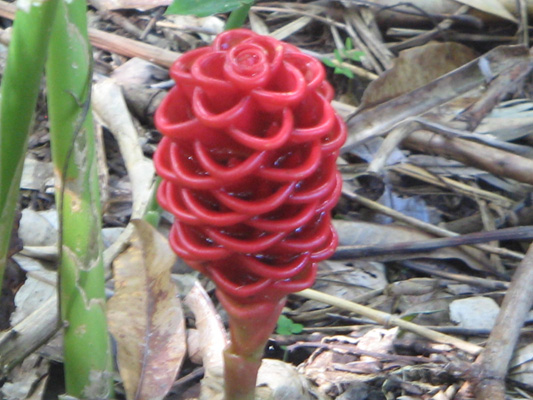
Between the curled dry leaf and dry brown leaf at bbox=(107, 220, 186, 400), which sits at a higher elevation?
dry brown leaf at bbox=(107, 220, 186, 400)

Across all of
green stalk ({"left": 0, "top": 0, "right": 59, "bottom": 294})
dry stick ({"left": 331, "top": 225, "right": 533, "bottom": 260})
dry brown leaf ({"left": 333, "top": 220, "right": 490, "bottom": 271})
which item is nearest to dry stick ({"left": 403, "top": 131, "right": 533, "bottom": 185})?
dry stick ({"left": 331, "top": 225, "right": 533, "bottom": 260})

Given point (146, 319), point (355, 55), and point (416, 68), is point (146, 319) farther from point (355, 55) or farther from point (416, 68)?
point (355, 55)

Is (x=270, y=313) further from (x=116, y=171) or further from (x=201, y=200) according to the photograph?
(x=116, y=171)

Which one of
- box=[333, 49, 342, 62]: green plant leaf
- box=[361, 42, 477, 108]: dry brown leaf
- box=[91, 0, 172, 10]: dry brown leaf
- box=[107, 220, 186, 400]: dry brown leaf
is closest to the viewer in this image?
box=[107, 220, 186, 400]: dry brown leaf

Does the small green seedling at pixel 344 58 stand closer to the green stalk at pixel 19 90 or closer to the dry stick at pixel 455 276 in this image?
the dry stick at pixel 455 276

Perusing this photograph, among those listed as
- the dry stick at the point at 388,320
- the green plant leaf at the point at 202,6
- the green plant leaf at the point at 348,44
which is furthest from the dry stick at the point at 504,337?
the green plant leaf at the point at 348,44

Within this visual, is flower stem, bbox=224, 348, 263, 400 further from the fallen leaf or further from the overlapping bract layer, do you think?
the fallen leaf
